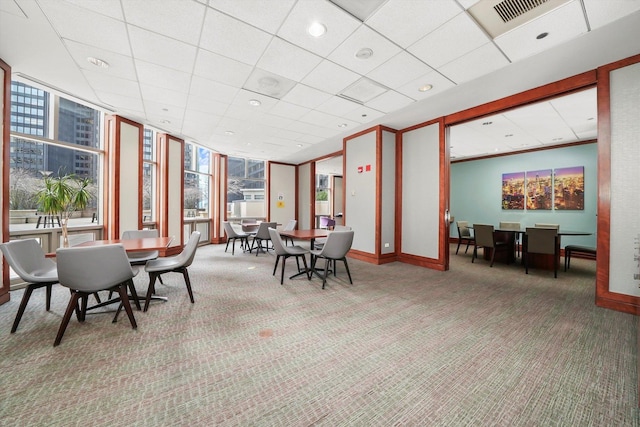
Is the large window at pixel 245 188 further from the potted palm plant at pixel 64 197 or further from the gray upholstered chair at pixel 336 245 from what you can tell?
the gray upholstered chair at pixel 336 245

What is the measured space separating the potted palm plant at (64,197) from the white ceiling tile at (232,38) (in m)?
3.21

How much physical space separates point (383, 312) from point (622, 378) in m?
1.80

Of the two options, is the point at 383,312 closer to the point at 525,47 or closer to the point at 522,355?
the point at 522,355

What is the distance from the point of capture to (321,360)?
6.41ft

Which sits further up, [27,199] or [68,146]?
[68,146]

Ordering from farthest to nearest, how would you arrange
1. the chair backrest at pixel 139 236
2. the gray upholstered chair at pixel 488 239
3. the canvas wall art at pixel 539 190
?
the canvas wall art at pixel 539 190, the gray upholstered chair at pixel 488 239, the chair backrest at pixel 139 236

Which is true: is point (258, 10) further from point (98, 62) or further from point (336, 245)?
point (336, 245)

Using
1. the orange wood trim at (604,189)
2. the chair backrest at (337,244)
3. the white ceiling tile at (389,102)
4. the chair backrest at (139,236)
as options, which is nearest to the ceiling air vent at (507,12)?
the white ceiling tile at (389,102)

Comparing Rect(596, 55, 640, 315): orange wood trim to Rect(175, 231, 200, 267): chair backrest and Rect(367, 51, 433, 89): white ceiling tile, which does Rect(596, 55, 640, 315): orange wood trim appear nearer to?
Rect(367, 51, 433, 89): white ceiling tile

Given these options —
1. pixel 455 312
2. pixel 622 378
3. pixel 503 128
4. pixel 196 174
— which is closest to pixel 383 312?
pixel 455 312

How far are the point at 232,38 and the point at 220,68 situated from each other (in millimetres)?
658

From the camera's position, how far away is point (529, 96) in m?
3.72

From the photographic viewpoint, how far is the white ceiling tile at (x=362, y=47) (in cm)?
256

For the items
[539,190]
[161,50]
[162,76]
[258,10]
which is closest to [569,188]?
[539,190]
